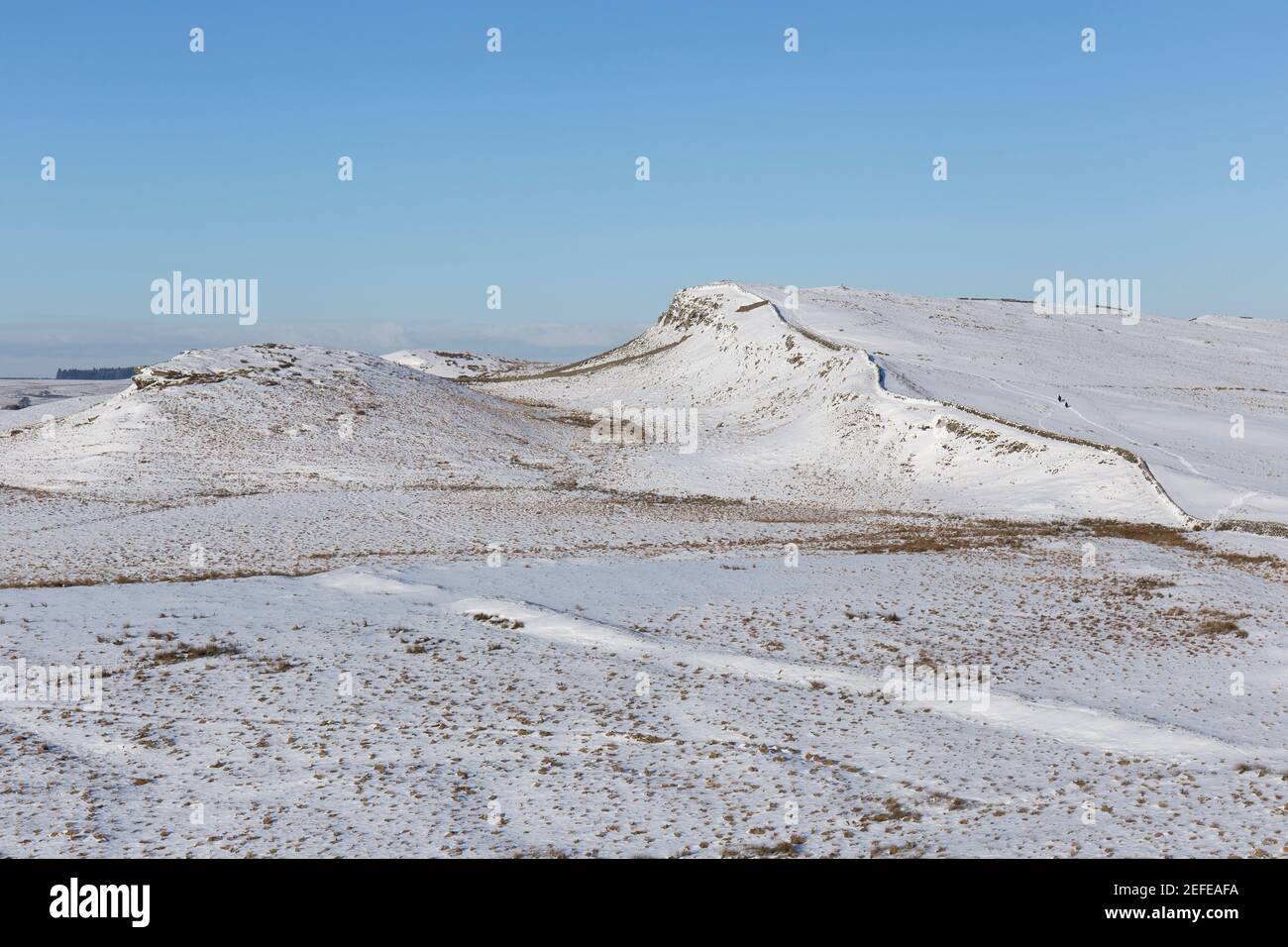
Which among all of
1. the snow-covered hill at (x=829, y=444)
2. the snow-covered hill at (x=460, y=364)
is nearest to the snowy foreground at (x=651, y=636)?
the snow-covered hill at (x=829, y=444)

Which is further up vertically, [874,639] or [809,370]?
[809,370]

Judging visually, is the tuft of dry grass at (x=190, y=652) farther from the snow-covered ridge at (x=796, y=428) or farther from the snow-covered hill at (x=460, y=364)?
the snow-covered hill at (x=460, y=364)

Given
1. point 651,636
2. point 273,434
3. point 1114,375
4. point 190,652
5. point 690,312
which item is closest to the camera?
point 190,652

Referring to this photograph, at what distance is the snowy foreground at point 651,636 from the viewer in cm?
1622

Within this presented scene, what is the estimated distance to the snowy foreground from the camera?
16.2 metres

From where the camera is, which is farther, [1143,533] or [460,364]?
[460,364]

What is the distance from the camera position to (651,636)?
26938 millimetres

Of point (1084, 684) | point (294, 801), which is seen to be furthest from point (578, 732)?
point (1084, 684)

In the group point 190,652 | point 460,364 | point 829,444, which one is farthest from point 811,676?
point 460,364

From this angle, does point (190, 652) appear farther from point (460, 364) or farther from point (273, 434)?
point (460, 364)
